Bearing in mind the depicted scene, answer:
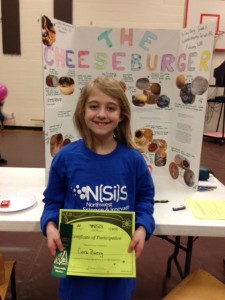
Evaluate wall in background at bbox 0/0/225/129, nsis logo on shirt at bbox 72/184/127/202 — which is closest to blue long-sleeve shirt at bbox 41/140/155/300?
nsis logo on shirt at bbox 72/184/127/202

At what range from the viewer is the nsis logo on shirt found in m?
1.04

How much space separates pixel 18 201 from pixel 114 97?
690mm

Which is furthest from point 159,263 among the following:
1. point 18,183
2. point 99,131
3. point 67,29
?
point 67,29

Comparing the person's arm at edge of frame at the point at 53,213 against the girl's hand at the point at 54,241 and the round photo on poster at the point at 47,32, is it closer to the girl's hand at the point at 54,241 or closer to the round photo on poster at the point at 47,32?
the girl's hand at the point at 54,241

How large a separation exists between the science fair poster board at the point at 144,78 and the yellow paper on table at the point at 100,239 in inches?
26.0

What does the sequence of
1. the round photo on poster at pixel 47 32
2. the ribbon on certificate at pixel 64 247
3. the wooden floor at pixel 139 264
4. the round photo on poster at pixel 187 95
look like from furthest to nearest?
the wooden floor at pixel 139 264 < the round photo on poster at pixel 187 95 < the round photo on poster at pixel 47 32 < the ribbon on certificate at pixel 64 247

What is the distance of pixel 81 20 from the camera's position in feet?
17.9

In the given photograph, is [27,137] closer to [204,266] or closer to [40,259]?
[40,259]

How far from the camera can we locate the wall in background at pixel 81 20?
5.38m

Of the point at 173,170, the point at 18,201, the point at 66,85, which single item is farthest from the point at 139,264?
the point at 66,85

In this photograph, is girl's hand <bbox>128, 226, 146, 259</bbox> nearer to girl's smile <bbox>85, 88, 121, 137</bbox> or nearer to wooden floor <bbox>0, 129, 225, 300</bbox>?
girl's smile <bbox>85, 88, 121, 137</bbox>

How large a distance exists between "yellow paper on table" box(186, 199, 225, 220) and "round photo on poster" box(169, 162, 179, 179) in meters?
0.26

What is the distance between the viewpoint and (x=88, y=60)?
1.58m

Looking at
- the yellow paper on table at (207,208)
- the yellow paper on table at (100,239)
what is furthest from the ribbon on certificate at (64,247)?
the yellow paper on table at (207,208)
